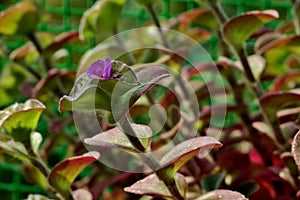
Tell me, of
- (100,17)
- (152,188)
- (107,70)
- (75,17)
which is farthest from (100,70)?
(75,17)

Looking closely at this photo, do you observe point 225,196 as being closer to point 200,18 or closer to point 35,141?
point 35,141

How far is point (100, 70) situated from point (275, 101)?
0.26 meters

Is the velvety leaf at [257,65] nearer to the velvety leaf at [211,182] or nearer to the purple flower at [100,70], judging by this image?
the velvety leaf at [211,182]

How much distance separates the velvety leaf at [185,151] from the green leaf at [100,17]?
11.8 inches

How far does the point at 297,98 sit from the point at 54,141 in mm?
361

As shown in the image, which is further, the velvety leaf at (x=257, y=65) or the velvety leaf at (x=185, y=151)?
the velvety leaf at (x=257, y=65)

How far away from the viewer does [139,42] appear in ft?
2.84

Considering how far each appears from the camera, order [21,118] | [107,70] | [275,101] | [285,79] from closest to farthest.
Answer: [107,70], [21,118], [275,101], [285,79]

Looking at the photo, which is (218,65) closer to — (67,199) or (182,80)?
(182,80)

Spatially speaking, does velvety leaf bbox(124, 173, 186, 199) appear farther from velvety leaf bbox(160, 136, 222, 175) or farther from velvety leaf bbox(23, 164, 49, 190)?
velvety leaf bbox(23, 164, 49, 190)

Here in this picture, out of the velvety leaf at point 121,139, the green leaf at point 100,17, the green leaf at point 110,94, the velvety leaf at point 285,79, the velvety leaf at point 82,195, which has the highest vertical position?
the green leaf at point 110,94

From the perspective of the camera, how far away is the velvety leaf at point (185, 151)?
0.44m

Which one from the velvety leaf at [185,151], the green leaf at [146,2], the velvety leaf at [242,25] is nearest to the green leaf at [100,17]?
the green leaf at [146,2]

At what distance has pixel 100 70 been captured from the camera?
41 cm
